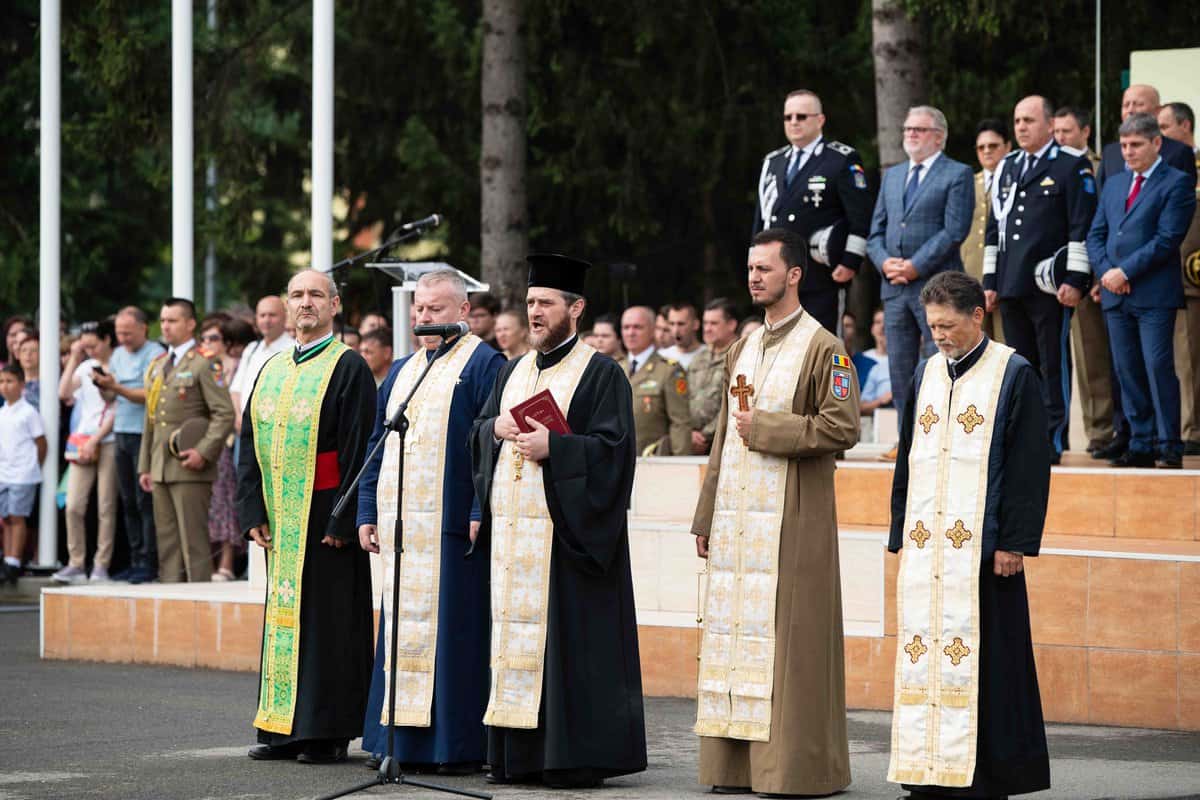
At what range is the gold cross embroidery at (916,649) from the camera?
7.72 meters

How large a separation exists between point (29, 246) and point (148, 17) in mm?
4038

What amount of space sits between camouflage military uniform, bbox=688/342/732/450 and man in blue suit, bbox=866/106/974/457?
216cm

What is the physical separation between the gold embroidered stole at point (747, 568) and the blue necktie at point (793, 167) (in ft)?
12.6

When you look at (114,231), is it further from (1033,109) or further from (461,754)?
(461,754)

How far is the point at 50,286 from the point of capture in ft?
54.7

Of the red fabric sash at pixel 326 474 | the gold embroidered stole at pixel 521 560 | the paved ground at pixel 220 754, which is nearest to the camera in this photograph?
the paved ground at pixel 220 754

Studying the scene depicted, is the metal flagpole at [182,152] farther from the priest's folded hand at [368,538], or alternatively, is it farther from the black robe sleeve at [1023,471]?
the black robe sleeve at [1023,471]

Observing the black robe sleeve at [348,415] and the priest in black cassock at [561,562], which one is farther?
the black robe sleeve at [348,415]

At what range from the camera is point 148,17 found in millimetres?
26688

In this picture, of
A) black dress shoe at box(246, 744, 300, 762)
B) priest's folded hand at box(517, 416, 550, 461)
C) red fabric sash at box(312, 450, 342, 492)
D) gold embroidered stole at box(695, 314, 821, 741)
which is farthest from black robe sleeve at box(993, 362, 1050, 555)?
black dress shoe at box(246, 744, 300, 762)

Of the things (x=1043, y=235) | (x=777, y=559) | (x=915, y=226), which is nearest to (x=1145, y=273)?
(x=1043, y=235)

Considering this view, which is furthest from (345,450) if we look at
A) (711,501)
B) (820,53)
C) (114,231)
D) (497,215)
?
(114,231)

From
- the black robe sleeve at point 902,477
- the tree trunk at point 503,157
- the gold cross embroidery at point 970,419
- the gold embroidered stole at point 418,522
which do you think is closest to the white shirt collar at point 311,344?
the gold embroidered stole at point 418,522

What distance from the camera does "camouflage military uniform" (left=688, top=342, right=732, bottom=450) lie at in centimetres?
1409
